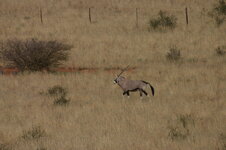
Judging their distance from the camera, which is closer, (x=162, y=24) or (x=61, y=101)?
(x=61, y=101)

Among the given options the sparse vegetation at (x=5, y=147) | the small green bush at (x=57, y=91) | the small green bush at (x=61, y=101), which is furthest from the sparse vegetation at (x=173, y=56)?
the sparse vegetation at (x=5, y=147)

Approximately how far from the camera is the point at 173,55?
2383cm

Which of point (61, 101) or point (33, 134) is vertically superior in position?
point (61, 101)

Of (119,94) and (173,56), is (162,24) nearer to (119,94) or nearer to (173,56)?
(173,56)

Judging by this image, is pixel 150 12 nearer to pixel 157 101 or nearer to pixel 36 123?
pixel 157 101

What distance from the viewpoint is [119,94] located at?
17344mm

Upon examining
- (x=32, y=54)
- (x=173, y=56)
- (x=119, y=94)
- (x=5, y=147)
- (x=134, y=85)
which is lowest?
(x=5, y=147)

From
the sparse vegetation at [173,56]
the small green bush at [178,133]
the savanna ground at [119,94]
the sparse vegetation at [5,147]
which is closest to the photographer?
the sparse vegetation at [5,147]

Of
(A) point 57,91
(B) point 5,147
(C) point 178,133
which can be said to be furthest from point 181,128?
(A) point 57,91

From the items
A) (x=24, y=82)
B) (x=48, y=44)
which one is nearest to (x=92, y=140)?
(x=24, y=82)

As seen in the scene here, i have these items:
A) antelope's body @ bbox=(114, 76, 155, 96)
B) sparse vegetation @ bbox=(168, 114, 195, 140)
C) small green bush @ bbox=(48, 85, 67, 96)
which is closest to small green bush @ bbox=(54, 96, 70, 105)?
small green bush @ bbox=(48, 85, 67, 96)

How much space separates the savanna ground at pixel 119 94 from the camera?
38.9 feet

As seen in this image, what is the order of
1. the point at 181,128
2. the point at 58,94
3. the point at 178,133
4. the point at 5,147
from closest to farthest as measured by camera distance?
the point at 5,147 → the point at 178,133 → the point at 181,128 → the point at 58,94

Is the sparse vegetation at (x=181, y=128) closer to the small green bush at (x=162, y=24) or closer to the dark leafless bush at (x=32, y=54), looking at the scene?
the dark leafless bush at (x=32, y=54)
